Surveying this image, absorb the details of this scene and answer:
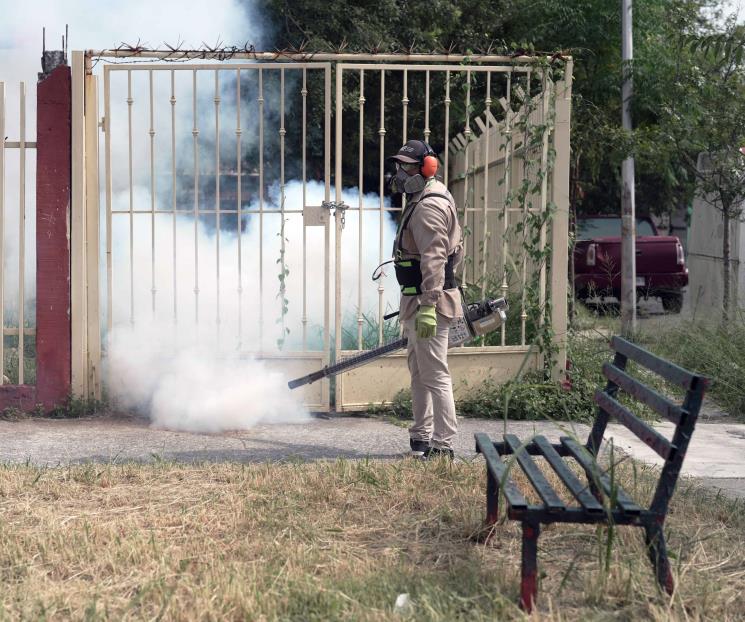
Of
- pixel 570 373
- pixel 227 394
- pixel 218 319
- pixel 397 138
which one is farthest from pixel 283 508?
pixel 397 138

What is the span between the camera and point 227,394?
7840 mm

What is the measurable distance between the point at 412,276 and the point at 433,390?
710mm

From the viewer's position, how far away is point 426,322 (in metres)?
6.36

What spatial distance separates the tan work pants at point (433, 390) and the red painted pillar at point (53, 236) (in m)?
2.87

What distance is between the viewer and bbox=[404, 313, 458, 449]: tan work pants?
260 inches

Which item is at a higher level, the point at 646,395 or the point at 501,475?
the point at 646,395

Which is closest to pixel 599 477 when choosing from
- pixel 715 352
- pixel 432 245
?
pixel 432 245

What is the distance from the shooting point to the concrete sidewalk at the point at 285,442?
6.78 meters

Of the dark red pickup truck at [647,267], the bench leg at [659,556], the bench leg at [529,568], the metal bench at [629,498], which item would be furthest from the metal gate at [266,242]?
the dark red pickup truck at [647,267]

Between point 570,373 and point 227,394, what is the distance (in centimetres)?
266

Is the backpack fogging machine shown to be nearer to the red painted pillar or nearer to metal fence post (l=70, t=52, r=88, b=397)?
metal fence post (l=70, t=52, r=88, b=397)

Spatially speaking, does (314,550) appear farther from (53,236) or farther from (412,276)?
(53,236)

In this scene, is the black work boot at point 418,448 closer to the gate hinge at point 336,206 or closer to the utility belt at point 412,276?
the utility belt at point 412,276

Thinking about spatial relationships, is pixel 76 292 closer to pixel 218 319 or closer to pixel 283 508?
pixel 218 319
